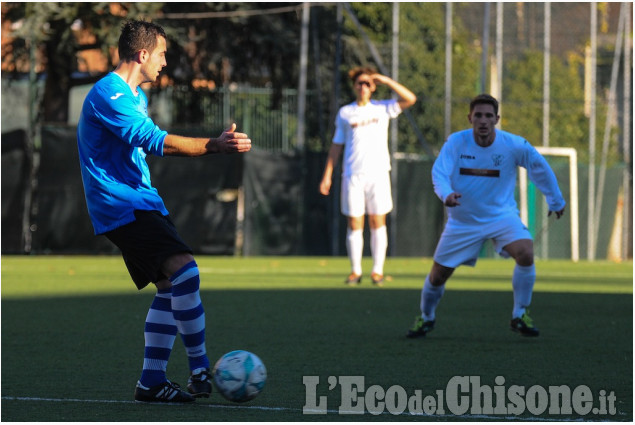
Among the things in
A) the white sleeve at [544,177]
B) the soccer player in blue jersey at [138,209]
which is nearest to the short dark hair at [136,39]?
the soccer player in blue jersey at [138,209]

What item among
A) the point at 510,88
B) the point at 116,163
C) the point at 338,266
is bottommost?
the point at 338,266

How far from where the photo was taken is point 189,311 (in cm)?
652

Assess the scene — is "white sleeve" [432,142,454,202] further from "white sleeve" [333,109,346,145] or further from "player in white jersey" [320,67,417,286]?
"white sleeve" [333,109,346,145]

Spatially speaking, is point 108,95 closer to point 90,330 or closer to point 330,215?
point 90,330

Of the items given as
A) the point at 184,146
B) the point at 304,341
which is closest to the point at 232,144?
the point at 184,146

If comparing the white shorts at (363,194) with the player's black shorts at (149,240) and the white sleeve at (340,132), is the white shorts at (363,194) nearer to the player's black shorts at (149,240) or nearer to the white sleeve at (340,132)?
the white sleeve at (340,132)

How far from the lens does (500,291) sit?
14.7 metres

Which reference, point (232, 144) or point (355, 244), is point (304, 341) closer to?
point (232, 144)

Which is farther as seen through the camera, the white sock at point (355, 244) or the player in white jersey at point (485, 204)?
the white sock at point (355, 244)

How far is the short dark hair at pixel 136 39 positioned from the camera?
21.5 ft

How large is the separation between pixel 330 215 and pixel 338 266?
11.2 ft

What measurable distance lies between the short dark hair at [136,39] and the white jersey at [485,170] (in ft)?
12.0

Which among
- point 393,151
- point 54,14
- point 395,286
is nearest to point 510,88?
point 393,151

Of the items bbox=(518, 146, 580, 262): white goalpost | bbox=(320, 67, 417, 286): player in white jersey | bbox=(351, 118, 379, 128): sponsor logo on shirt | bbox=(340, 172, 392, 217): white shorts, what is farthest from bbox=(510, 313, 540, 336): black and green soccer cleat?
bbox=(518, 146, 580, 262): white goalpost
